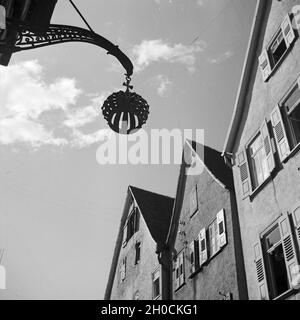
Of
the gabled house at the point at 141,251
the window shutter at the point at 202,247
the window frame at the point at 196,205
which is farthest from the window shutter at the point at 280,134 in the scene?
the gabled house at the point at 141,251

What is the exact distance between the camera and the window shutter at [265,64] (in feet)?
42.7

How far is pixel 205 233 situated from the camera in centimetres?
1541

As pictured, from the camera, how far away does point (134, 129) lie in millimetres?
5285

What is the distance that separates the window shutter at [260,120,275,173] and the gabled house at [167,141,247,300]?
9.14 feet

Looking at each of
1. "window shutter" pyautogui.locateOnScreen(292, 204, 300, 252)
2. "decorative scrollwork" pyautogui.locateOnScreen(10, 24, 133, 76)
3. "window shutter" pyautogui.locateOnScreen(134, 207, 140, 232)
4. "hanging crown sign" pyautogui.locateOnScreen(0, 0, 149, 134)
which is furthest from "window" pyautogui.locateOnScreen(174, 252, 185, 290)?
"decorative scrollwork" pyautogui.locateOnScreen(10, 24, 133, 76)

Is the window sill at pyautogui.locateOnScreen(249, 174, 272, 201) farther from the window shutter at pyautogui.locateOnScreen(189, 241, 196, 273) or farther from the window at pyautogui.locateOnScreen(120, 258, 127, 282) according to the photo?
the window at pyautogui.locateOnScreen(120, 258, 127, 282)

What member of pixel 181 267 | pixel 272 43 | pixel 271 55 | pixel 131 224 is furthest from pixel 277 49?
pixel 131 224

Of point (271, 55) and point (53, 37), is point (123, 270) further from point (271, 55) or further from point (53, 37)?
point (53, 37)

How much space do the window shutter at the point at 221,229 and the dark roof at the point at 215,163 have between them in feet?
3.26

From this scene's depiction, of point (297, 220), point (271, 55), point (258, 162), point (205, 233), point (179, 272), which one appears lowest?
point (297, 220)

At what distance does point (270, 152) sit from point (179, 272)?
7.07 meters

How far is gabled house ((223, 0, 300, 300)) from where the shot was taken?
418 inches

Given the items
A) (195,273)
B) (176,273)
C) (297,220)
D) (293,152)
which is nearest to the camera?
(297,220)
